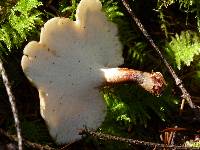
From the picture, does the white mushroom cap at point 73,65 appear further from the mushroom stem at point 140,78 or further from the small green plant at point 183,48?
the small green plant at point 183,48

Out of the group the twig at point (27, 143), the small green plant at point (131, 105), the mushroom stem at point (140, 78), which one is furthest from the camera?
the small green plant at point (131, 105)

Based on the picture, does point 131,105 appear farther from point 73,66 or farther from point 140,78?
point 73,66

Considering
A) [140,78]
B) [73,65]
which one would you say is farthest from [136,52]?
[73,65]

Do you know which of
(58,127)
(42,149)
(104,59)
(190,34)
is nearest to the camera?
(42,149)

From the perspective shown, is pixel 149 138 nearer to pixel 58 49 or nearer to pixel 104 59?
pixel 104 59

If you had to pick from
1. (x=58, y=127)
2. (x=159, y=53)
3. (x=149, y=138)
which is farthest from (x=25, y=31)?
(x=149, y=138)

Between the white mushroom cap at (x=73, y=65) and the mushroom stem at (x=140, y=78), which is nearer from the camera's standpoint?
the white mushroom cap at (x=73, y=65)

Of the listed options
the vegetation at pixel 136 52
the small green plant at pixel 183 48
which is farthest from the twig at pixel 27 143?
the small green plant at pixel 183 48
